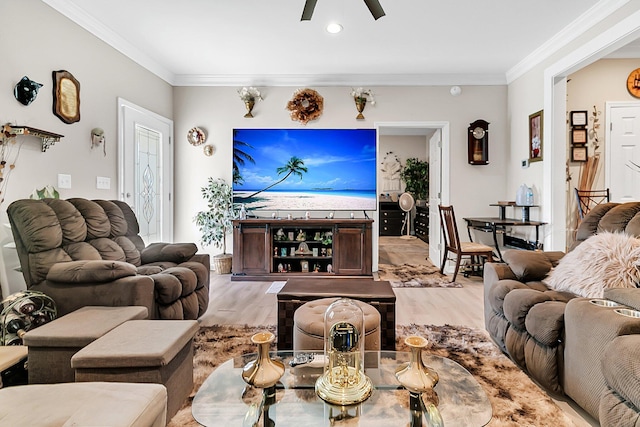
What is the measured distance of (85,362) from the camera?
4.95 feet

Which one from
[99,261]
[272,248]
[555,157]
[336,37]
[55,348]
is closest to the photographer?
[55,348]

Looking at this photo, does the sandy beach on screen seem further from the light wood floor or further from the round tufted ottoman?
the round tufted ottoman

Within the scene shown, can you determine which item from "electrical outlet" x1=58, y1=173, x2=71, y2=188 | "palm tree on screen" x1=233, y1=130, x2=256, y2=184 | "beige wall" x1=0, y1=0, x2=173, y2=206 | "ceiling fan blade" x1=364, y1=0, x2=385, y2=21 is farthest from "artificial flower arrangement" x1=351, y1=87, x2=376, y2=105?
"electrical outlet" x1=58, y1=173, x2=71, y2=188

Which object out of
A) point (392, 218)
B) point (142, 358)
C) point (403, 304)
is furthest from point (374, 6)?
Answer: point (392, 218)

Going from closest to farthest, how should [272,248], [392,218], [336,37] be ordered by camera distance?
[336,37], [272,248], [392,218]

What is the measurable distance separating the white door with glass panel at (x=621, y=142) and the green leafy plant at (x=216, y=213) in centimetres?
488

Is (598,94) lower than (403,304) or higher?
higher

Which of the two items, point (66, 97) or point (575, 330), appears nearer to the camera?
point (575, 330)

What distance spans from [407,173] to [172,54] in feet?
22.5

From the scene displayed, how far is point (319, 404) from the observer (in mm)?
1276

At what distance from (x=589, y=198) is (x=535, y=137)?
996 mm

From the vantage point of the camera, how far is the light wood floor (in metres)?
3.11

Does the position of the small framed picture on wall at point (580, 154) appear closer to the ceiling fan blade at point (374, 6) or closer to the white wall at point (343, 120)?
the white wall at point (343, 120)

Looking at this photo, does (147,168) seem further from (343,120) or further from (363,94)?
(363,94)
